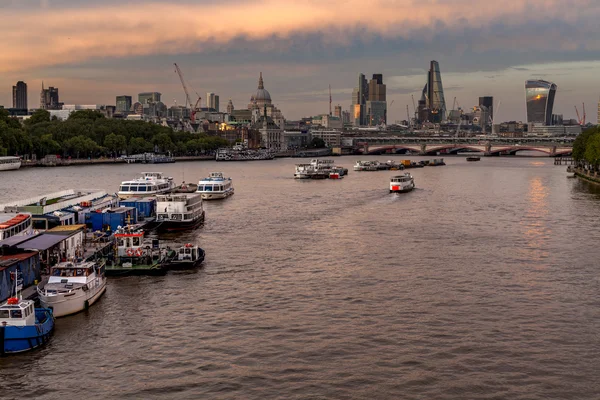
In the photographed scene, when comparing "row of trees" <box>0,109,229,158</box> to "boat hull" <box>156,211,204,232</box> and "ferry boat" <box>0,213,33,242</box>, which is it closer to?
"boat hull" <box>156,211,204,232</box>

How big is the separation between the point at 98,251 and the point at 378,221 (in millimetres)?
20482

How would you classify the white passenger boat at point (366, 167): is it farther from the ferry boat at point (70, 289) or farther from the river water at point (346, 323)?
the ferry boat at point (70, 289)

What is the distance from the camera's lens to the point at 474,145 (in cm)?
17825

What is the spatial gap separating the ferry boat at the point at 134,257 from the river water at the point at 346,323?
84 centimetres

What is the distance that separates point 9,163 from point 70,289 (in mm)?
86328

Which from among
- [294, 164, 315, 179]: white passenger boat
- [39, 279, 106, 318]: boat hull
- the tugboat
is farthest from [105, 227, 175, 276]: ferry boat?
[294, 164, 315, 179]: white passenger boat

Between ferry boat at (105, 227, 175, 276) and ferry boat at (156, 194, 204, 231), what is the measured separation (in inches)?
435

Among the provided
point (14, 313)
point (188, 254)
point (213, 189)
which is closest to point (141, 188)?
point (213, 189)

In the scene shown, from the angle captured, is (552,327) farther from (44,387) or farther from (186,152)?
(186,152)

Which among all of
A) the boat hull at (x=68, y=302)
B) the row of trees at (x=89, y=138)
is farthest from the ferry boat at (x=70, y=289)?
the row of trees at (x=89, y=138)

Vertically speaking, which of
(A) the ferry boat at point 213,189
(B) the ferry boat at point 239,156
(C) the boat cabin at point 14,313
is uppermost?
(B) the ferry boat at point 239,156

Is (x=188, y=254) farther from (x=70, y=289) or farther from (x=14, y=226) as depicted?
(x=70, y=289)

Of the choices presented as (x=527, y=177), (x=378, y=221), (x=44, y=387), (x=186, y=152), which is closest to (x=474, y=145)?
(x=186, y=152)

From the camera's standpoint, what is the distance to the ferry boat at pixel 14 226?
27.9m
